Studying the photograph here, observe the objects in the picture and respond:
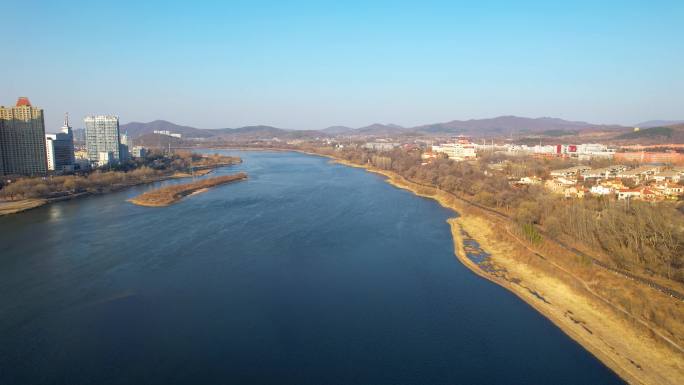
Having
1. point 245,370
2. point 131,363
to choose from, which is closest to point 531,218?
point 245,370

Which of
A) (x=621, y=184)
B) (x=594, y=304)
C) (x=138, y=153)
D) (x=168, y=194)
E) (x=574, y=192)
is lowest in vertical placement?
(x=594, y=304)

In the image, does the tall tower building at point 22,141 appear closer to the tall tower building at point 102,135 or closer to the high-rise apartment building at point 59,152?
the high-rise apartment building at point 59,152

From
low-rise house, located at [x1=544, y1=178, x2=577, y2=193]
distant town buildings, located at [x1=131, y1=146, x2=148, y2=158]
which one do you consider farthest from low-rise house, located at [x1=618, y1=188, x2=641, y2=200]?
distant town buildings, located at [x1=131, y1=146, x2=148, y2=158]

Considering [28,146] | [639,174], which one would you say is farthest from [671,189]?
[28,146]

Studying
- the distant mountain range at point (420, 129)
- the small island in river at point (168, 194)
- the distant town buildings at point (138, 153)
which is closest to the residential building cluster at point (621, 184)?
the small island in river at point (168, 194)

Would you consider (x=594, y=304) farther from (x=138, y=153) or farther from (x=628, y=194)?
(x=138, y=153)
